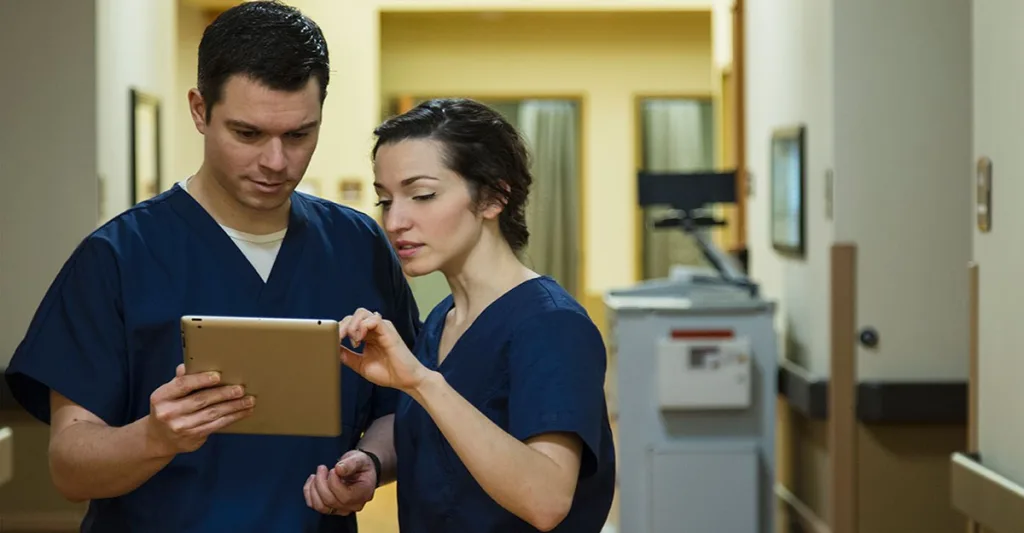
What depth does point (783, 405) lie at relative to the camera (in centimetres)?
526

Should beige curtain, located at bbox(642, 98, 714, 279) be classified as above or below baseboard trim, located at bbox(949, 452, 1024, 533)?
above

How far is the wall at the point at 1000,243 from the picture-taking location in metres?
A: 2.72

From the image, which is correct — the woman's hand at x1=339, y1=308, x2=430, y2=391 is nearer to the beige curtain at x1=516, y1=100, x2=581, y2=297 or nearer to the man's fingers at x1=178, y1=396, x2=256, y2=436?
the man's fingers at x1=178, y1=396, x2=256, y2=436

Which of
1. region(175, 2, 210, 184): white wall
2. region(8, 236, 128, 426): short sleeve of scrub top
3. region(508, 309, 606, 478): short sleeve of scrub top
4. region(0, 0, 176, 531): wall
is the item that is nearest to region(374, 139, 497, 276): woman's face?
region(508, 309, 606, 478): short sleeve of scrub top

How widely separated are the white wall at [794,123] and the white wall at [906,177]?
0.09 meters

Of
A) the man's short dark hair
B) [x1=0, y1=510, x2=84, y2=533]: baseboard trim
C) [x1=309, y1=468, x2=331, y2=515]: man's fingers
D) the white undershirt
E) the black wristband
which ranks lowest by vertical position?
[x1=0, y1=510, x2=84, y2=533]: baseboard trim

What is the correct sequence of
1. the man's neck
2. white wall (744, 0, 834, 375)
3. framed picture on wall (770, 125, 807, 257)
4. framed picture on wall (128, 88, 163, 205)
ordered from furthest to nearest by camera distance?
framed picture on wall (128, 88, 163, 205), framed picture on wall (770, 125, 807, 257), white wall (744, 0, 834, 375), the man's neck

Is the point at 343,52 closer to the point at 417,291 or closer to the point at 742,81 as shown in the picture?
the point at 742,81

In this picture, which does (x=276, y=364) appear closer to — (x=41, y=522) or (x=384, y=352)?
(x=384, y=352)

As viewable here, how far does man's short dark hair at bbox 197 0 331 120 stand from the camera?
5.93 feet

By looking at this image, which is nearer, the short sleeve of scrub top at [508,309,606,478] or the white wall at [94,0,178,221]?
the short sleeve of scrub top at [508,309,606,478]

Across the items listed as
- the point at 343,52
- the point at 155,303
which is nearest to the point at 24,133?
the point at 155,303

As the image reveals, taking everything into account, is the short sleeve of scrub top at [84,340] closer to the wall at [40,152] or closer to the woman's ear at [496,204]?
the woman's ear at [496,204]

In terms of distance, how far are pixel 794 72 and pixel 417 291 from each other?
7.68ft
